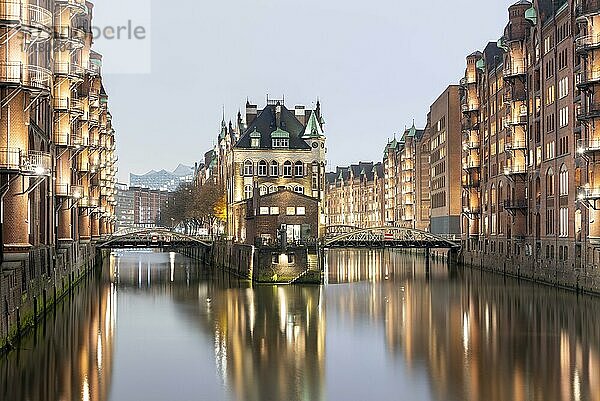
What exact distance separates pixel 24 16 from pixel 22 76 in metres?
2.81

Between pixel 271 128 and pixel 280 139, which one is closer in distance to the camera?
pixel 280 139

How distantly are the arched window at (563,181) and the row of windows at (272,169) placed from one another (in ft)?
153

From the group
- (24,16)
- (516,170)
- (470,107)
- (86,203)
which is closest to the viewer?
(24,16)

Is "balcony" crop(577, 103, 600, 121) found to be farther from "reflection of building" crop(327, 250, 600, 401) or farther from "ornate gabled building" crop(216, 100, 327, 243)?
"ornate gabled building" crop(216, 100, 327, 243)

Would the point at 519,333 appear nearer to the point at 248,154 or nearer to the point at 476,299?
the point at 476,299

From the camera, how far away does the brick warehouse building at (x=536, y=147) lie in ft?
223

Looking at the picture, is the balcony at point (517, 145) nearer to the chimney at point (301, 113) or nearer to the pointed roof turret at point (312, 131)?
the pointed roof turret at point (312, 131)

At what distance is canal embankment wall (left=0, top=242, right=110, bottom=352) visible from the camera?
40.0m

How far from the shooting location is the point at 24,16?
1567 inches

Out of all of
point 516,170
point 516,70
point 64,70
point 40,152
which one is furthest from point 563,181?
point 40,152

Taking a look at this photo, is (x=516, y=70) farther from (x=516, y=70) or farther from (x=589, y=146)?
(x=589, y=146)

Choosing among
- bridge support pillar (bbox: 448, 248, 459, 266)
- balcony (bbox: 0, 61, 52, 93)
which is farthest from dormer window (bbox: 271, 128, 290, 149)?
balcony (bbox: 0, 61, 52, 93)

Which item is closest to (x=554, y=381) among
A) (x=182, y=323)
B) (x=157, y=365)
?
(x=157, y=365)

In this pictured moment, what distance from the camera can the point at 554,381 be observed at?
1437 inches
